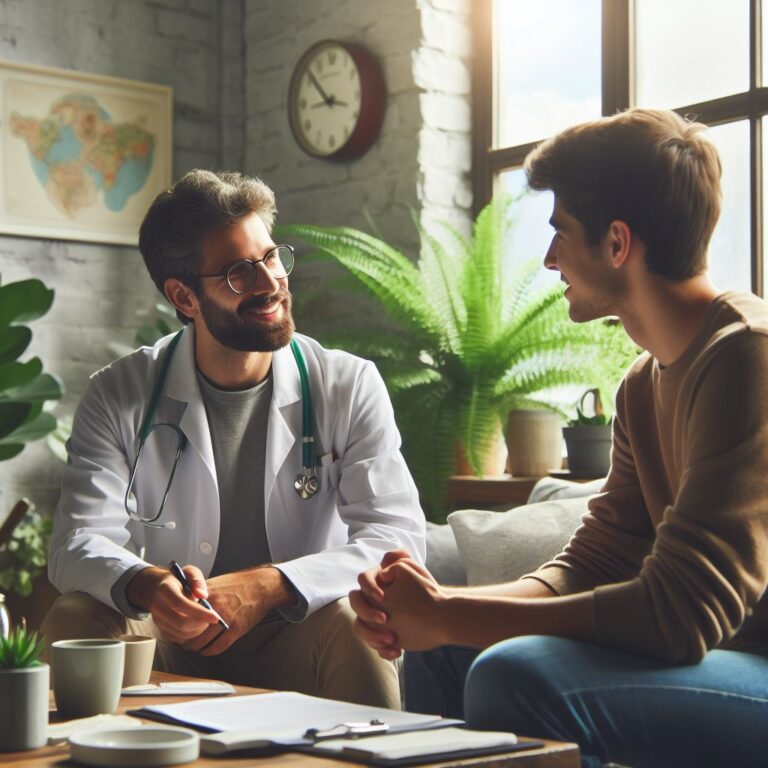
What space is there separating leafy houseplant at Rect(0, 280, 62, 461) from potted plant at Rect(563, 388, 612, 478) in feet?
5.40

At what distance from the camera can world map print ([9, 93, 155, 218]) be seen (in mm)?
4113

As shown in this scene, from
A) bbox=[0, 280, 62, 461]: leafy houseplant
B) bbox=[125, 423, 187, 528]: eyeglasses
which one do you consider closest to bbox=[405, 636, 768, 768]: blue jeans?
bbox=[125, 423, 187, 528]: eyeglasses

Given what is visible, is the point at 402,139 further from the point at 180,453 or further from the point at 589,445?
the point at 180,453

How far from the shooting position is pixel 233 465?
223cm

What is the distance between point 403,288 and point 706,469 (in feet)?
7.44

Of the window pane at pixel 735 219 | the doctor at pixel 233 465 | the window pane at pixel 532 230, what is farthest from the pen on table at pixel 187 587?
the window pane at pixel 532 230

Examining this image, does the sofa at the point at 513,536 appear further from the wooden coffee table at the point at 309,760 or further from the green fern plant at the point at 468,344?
the wooden coffee table at the point at 309,760

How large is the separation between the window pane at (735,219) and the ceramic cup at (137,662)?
6.53 feet

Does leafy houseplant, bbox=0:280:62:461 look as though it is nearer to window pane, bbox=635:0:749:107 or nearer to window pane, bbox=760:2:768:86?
window pane, bbox=635:0:749:107

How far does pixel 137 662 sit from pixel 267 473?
0.64 meters

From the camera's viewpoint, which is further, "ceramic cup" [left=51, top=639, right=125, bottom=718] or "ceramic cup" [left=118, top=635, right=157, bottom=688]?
"ceramic cup" [left=118, top=635, right=157, bottom=688]

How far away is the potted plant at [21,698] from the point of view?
122 centimetres

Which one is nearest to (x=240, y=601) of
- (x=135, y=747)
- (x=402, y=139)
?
(x=135, y=747)

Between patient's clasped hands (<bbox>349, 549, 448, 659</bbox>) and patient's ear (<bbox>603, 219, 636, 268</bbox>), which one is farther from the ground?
patient's ear (<bbox>603, 219, 636, 268</bbox>)
